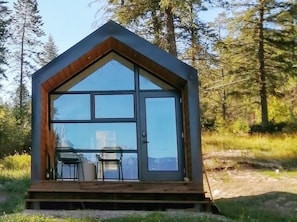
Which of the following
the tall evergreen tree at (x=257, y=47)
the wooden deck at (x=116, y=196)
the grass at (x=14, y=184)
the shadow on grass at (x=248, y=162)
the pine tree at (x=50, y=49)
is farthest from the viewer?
the pine tree at (x=50, y=49)

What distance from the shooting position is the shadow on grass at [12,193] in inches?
312

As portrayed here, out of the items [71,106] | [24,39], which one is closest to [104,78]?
[71,106]

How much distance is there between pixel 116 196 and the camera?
7305 millimetres

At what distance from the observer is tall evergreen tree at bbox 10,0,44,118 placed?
107 feet

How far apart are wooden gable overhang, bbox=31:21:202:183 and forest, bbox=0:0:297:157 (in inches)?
184

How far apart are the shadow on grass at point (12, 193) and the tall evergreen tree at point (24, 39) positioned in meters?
22.4

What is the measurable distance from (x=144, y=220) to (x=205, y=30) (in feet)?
32.4

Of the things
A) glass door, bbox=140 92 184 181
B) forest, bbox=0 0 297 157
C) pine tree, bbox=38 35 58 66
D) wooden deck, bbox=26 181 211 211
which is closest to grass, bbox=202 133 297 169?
forest, bbox=0 0 297 157

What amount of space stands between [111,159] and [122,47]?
2423 millimetres

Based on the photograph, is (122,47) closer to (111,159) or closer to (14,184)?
(111,159)

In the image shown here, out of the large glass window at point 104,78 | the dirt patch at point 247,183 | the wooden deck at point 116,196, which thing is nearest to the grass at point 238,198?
the dirt patch at point 247,183

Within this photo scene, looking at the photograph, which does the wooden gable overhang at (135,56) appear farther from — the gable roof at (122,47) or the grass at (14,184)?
the grass at (14,184)

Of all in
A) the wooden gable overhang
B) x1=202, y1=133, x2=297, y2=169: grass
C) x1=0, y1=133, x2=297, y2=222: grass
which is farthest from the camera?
x1=202, y1=133, x2=297, y2=169: grass

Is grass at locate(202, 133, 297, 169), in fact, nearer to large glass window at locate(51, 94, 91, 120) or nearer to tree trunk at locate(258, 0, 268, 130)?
tree trunk at locate(258, 0, 268, 130)
